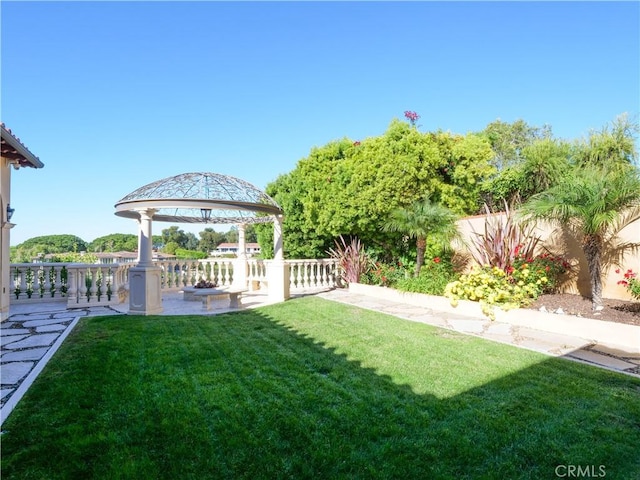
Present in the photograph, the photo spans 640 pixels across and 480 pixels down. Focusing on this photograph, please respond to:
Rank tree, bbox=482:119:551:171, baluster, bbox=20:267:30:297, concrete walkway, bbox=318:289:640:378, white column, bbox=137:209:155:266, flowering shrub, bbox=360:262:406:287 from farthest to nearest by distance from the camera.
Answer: tree, bbox=482:119:551:171
flowering shrub, bbox=360:262:406:287
baluster, bbox=20:267:30:297
white column, bbox=137:209:155:266
concrete walkway, bbox=318:289:640:378

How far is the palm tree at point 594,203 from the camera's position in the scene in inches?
211

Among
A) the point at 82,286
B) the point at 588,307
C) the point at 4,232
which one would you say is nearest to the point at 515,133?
the point at 588,307

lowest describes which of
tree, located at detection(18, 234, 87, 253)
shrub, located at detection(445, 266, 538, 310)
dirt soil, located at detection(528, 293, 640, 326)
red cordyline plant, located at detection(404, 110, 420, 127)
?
dirt soil, located at detection(528, 293, 640, 326)

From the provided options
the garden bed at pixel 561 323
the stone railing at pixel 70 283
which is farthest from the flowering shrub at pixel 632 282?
the stone railing at pixel 70 283

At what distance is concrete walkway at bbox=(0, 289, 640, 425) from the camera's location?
12.8ft

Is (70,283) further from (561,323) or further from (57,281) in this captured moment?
(561,323)

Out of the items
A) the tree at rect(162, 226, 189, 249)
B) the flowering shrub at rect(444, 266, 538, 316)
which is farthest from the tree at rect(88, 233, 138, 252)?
the flowering shrub at rect(444, 266, 538, 316)

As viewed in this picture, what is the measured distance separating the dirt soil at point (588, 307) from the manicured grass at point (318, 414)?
2109mm

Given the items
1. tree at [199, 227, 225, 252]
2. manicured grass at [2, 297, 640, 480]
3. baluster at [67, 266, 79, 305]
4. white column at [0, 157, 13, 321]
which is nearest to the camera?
manicured grass at [2, 297, 640, 480]

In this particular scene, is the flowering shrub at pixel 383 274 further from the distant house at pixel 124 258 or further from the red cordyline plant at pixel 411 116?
the red cordyline plant at pixel 411 116

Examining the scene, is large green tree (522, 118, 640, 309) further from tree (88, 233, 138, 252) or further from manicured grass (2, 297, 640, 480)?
tree (88, 233, 138, 252)

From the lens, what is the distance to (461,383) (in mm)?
3553

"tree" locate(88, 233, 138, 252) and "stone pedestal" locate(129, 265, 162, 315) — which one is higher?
"tree" locate(88, 233, 138, 252)

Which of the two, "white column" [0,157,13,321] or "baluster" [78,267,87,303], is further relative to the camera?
"baluster" [78,267,87,303]
